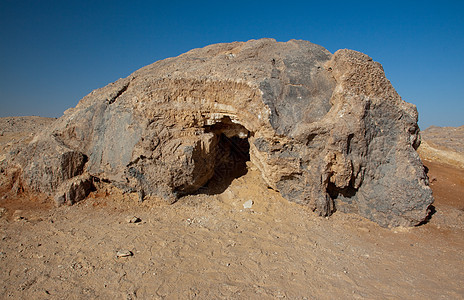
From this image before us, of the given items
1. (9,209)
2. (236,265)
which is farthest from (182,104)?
(9,209)

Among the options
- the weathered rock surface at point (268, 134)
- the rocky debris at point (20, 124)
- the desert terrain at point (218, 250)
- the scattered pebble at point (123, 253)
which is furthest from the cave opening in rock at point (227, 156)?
the rocky debris at point (20, 124)

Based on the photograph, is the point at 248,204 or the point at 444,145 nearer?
the point at 248,204

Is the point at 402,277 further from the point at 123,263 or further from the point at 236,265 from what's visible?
the point at 123,263

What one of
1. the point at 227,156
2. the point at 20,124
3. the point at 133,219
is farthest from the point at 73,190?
the point at 20,124

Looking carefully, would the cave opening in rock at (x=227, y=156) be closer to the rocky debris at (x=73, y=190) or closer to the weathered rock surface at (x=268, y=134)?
the weathered rock surface at (x=268, y=134)

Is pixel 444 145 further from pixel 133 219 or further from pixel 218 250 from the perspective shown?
pixel 133 219

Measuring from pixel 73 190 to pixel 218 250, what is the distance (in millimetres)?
3471

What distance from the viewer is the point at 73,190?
5.76 m

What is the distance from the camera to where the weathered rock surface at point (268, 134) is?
531 centimetres

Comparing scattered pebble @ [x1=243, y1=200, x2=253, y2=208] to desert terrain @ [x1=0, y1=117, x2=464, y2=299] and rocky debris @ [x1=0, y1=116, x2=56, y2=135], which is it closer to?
desert terrain @ [x1=0, y1=117, x2=464, y2=299]

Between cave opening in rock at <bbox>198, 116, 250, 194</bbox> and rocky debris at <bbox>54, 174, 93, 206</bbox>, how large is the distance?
2.42m

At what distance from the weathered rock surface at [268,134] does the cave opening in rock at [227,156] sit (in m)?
0.08

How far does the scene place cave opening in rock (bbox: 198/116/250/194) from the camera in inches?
251

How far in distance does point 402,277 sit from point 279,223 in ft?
6.84
